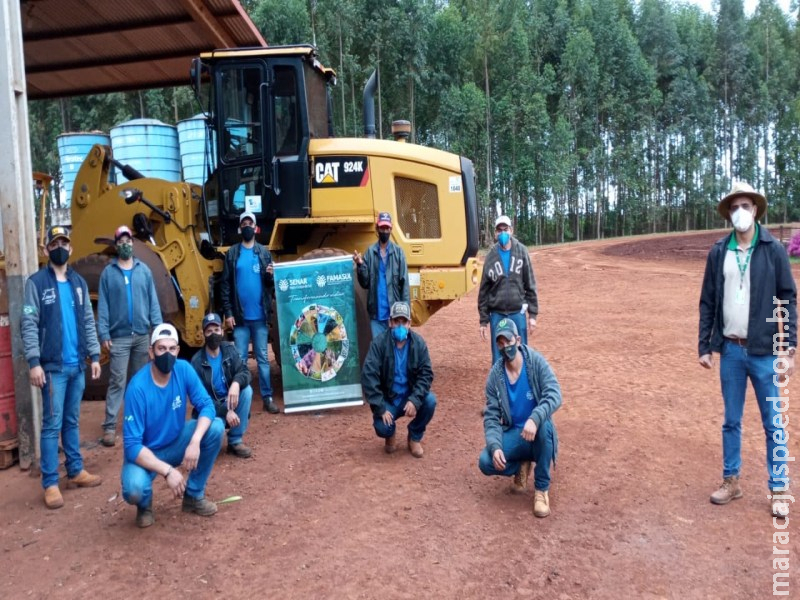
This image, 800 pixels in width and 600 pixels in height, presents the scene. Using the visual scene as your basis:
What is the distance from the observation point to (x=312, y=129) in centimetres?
748

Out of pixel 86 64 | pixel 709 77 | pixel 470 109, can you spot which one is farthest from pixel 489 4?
pixel 86 64

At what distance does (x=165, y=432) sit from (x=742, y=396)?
12.1 ft

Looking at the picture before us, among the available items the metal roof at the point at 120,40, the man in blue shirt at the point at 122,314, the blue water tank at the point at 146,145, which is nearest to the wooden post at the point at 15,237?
the man in blue shirt at the point at 122,314

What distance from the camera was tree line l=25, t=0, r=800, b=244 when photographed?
3177cm

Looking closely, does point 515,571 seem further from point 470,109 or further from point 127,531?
point 470,109

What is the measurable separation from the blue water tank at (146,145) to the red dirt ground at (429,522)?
18.1 ft

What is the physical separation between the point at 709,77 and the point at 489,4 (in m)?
21.9

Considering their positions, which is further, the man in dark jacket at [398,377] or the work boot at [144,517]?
the man in dark jacket at [398,377]

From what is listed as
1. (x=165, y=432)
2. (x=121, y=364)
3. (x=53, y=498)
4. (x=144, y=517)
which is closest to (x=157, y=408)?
(x=165, y=432)

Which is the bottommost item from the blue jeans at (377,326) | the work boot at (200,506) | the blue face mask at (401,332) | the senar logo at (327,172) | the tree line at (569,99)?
the work boot at (200,506)

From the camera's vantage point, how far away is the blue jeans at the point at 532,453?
14.5 ft

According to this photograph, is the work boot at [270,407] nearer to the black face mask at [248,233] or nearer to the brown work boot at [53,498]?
the black face mask at [248,233]

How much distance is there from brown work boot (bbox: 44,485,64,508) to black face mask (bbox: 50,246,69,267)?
1.60m

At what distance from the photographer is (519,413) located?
4.61 meters
